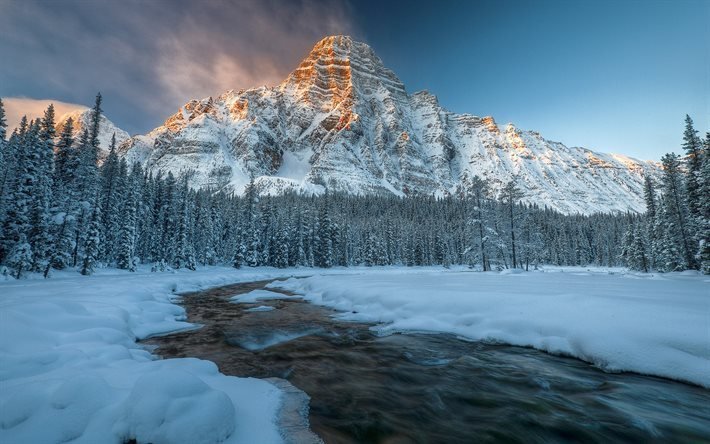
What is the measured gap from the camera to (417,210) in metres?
140

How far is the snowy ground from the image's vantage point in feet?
11.2

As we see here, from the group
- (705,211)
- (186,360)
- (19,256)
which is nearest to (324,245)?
(19,256)

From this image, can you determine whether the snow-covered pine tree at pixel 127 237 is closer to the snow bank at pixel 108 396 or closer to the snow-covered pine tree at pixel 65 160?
the snow-covered pine tree at pixel 65 160

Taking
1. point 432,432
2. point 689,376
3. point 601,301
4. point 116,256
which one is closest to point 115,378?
point 432,432

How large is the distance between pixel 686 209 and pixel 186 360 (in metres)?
51.6

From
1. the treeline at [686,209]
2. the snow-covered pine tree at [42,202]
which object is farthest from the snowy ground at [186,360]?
the treeline at [686,209]

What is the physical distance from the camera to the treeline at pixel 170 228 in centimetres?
2861

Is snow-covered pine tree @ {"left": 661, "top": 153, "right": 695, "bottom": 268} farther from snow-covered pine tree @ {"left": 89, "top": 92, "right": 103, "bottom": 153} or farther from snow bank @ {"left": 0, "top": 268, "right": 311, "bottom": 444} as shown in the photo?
snow-covered pine tree @ {"left": 89, "top": 92, "right": 103, "bottom": 153}

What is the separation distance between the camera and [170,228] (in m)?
52.3

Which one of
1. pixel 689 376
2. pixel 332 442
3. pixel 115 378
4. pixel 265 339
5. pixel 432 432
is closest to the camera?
pixel 332 442

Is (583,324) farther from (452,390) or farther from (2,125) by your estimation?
(2,125)

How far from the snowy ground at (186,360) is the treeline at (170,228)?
86.3ft

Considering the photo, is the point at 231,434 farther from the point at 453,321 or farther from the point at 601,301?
the point at 601,301

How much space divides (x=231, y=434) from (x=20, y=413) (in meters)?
2.25
